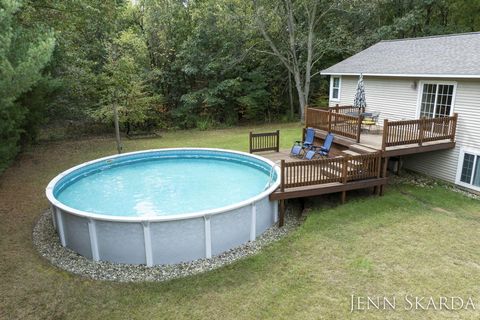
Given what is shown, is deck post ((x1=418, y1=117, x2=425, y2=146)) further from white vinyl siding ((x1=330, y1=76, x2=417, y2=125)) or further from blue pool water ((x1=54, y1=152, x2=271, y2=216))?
blue pool water ((x1=54, y1=152, x2=271, y2=216))

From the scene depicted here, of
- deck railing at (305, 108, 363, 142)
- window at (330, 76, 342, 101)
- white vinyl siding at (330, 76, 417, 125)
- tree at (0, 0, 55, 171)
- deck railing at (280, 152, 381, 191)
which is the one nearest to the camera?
tree at (0, 0, 55, 171)

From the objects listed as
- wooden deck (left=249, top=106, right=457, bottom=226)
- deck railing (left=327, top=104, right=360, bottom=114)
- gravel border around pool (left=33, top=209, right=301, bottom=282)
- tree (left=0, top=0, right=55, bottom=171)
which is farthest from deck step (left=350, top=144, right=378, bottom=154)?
tree (left=0, top=0, right=55, bottom=171)

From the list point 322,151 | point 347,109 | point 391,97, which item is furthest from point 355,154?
point 347,109

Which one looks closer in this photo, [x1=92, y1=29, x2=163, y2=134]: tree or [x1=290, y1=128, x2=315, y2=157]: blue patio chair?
[x1=290, y1=128, x2=315, y2=157]: blue patio chair

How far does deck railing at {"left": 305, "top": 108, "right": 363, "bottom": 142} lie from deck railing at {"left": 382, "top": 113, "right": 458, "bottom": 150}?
116 cm

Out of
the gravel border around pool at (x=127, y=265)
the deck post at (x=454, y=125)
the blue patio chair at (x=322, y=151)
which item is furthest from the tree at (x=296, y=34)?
the gravel border around pool at (x=127, y=265)

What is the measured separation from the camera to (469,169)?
11445 mm

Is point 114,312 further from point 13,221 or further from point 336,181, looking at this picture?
point 336,181

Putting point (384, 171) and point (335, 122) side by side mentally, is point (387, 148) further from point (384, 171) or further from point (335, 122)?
point (335, 122)

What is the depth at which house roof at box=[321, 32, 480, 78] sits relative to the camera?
37.2 feet

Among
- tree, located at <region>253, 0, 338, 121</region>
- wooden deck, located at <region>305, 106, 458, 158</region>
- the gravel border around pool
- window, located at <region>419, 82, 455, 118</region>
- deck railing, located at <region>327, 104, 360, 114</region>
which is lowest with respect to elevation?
the gravel border around pool

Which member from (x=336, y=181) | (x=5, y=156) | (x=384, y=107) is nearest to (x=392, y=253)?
(x=336, y=181)

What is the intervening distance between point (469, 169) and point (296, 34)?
52.9ft

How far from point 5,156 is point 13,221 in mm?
2365
